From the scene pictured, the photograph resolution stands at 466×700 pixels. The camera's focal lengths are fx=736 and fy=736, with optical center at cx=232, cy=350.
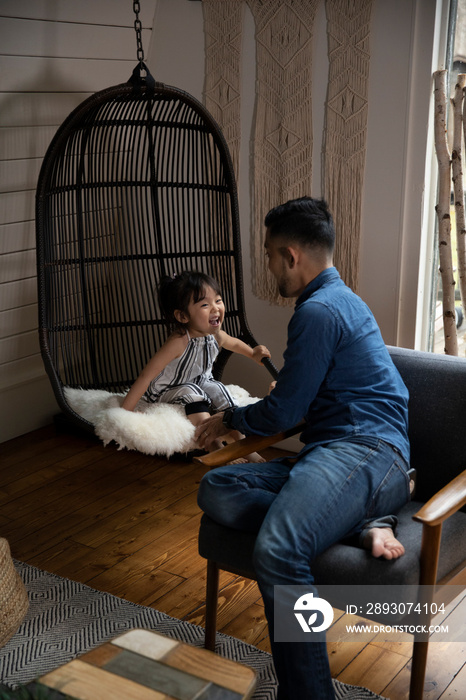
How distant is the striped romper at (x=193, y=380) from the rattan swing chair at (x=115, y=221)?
0.12m

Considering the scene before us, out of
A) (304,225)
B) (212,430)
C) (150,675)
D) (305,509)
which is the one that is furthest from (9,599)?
(304,225)

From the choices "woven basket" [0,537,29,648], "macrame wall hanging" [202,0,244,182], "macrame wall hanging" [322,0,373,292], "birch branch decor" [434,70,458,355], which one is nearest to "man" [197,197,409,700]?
"woven basket" [0,537,29,648]

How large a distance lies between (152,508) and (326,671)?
1305 mm

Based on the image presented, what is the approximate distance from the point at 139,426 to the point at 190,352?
432mm

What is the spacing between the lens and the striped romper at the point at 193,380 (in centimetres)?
275

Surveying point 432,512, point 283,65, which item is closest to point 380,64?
point 283,65

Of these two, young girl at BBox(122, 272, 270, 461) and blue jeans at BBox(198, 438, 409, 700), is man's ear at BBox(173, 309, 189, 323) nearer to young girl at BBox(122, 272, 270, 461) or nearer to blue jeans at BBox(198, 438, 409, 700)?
young girl at BBox(122, 272, 270, 461)

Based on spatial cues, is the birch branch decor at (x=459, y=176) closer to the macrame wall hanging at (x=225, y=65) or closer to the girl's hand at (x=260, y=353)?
the girl's hand at (x=260, y=353)

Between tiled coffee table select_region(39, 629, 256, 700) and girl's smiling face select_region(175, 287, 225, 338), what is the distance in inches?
55.6

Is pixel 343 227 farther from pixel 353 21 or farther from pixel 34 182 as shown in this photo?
pixel 34 182

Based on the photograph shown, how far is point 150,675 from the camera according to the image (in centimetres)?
133

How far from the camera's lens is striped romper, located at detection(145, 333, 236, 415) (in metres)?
2.75

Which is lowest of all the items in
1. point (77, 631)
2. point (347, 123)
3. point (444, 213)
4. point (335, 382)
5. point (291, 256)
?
point (77, 631)

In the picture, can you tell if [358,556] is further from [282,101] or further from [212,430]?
[282,101]
